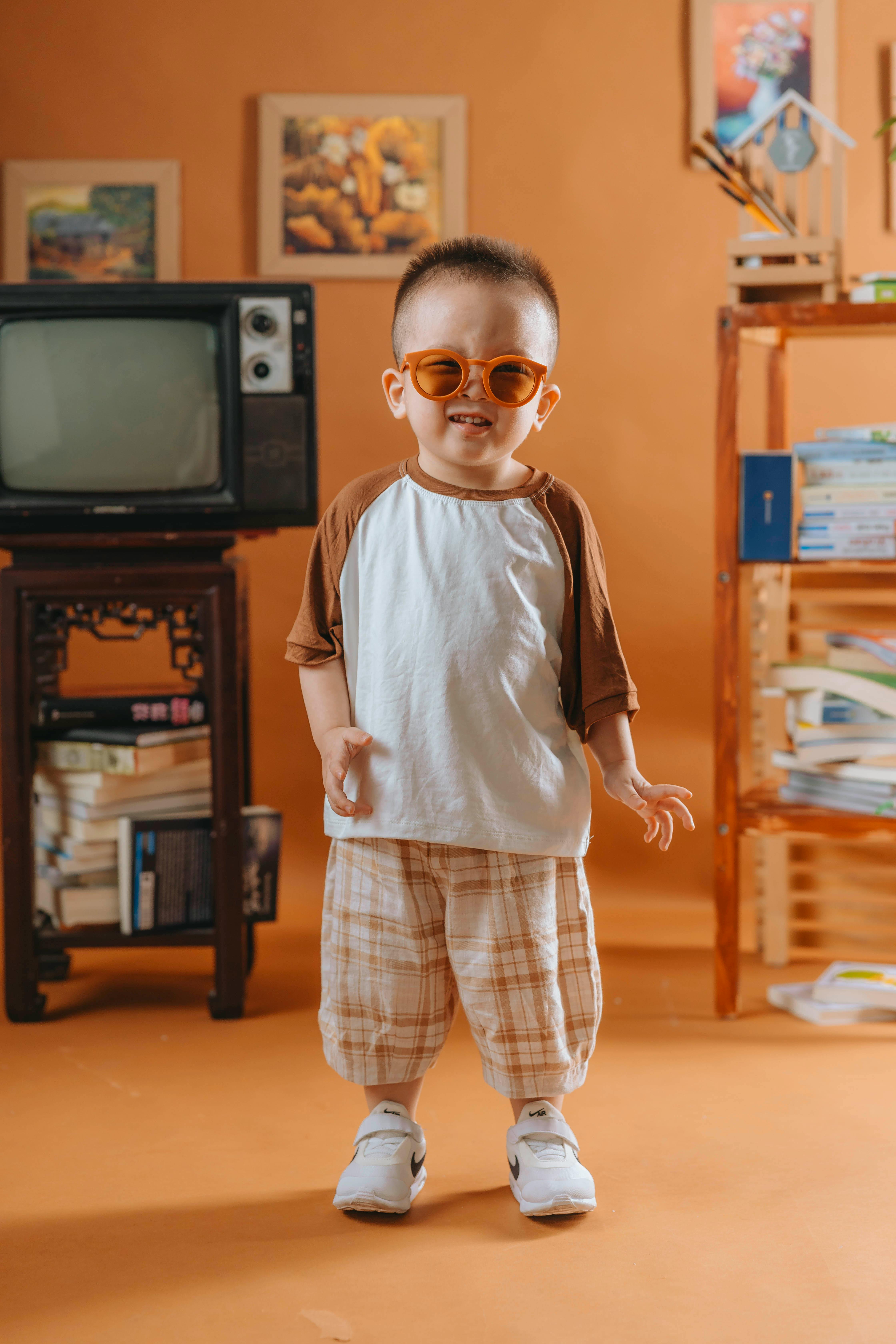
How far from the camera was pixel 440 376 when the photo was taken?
3.41 feet

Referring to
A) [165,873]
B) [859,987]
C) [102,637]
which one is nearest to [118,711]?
[102,637]

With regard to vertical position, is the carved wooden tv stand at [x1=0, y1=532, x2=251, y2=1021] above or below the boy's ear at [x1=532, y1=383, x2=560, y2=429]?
below

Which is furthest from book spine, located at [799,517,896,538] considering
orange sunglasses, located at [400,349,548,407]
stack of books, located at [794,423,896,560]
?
orange sunglasses, located at [400,349,548,407]

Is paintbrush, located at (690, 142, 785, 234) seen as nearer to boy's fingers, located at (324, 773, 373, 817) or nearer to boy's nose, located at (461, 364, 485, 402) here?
boy's nose, located at (461, 364, 485, 402)

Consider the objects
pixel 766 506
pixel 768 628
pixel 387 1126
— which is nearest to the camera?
pixel 387 1126

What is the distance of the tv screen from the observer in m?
1.69

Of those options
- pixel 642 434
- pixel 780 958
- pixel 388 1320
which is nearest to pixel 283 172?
pixel 642 434

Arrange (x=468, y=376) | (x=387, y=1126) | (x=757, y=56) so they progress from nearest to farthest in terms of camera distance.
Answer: (x=468, y=376), (x=387, y=1126), (x=757, y=56)

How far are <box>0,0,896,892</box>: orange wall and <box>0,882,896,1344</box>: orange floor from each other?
83cm

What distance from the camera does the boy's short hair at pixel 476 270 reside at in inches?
41.4

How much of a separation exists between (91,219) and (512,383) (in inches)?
60.2

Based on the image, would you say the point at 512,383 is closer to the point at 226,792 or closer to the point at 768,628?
the point at 226,792

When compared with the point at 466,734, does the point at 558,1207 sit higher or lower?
lower

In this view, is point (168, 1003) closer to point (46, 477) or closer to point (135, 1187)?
point (135, 1187)
